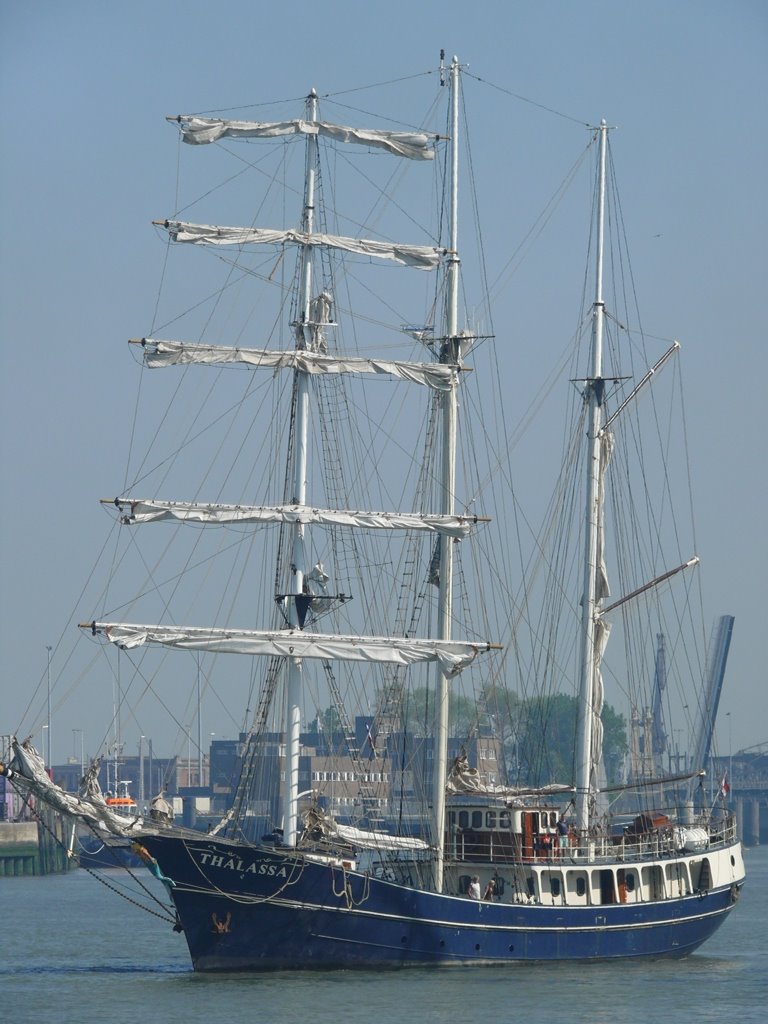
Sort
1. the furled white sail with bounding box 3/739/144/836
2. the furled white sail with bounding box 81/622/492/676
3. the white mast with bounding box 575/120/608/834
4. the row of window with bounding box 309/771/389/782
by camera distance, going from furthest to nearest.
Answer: the white mast with bounding box 575/120/608/834, the row of window with bounding box 309/771/389/782, the furled white sail with bounding box 81/622/492/676, the furled white sail with bounding box 3/739/144/836

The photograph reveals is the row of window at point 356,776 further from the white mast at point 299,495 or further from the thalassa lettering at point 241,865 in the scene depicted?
the thalassa lettering at point 241,865

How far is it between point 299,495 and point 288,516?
2.81 feet

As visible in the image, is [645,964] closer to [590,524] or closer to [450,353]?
[590,524]

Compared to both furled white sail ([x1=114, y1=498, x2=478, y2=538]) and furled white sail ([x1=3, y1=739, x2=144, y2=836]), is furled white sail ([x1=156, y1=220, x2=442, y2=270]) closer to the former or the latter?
furled white sail ([x1=114, y1=498, x2=478, y2=538])

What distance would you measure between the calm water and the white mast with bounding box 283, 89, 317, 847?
18.2 feet

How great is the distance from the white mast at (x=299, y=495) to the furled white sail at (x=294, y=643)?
0.73 m

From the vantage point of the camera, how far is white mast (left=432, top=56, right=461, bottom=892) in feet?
197

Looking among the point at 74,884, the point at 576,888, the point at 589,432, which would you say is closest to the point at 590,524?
the point at 589,432

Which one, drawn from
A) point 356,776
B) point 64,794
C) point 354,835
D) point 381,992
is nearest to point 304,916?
point 381,992

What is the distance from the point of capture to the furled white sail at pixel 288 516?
5859cm

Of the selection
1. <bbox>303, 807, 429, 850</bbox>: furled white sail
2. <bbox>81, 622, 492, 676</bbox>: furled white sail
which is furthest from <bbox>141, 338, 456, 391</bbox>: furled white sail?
<bbox>303, 807, 429, 850</bbox>: furled white sail

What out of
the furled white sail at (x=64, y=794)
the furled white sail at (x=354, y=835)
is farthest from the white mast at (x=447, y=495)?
the furled white sail at (x=64, y=794)

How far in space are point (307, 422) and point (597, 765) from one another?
17.0 m

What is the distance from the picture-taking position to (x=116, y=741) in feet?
184
